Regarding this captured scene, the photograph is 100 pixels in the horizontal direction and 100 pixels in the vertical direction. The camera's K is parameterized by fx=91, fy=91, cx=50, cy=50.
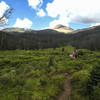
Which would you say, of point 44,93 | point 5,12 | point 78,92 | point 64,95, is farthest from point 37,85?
point 5,12

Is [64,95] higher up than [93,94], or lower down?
lower down

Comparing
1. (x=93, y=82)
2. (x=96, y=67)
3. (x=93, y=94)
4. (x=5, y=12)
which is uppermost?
(x=5, y=12)

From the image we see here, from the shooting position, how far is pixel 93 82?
671 cm

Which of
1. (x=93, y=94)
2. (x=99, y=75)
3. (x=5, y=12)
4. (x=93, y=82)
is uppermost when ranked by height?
(x=5, y=12)

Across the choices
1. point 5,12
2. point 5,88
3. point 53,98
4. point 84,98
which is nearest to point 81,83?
point 84,98

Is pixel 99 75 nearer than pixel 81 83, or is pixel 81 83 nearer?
pixel 99 75

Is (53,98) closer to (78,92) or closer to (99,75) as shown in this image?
(78,92)

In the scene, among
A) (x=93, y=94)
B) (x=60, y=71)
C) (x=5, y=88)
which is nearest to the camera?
(x=93, y=94)

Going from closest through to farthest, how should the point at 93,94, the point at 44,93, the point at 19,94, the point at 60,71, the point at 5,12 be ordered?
the point at 93,94 → the point at 19,94 → the point at 44,93 → the point at 5,12 → the point at 60,71

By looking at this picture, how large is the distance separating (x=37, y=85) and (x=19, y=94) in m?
1.98

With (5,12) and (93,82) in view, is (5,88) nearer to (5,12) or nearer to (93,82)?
(93,82)

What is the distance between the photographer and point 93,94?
20.2ft

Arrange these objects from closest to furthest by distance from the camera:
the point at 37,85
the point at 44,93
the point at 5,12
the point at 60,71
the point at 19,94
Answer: the point at 19,94 < the point at 44,93 < the point at 37,85 < the point at 5,12 < the point at 60,71

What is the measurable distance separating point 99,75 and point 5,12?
11.1 m
